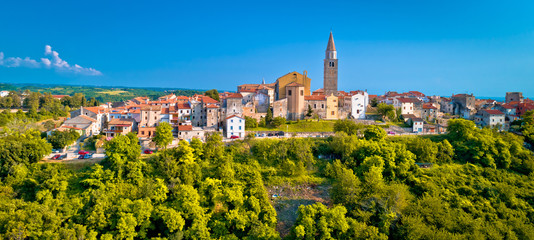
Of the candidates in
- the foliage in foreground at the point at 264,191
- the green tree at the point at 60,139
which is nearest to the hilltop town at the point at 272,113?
the green tree at the point at 60,139

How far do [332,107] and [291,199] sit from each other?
2509cm

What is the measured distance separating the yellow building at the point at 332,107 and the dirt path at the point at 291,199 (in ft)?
67.6

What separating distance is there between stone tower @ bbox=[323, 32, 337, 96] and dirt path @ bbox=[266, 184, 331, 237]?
2794cm

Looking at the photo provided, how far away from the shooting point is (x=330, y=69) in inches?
Answer: 2170

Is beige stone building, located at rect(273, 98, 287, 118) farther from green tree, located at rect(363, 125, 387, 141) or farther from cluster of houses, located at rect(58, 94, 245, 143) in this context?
green tree, located at rect(363, 125, 387, 141)

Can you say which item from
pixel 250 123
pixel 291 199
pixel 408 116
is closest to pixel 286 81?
pixel 250 123

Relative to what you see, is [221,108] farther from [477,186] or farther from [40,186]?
[477,186]

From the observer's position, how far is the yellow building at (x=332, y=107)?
49.9 metres

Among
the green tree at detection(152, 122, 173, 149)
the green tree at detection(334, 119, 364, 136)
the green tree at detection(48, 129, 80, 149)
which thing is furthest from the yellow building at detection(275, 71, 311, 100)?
the green tree at detection(48, 129, 80, 149)

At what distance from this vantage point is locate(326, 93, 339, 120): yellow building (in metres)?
49.9

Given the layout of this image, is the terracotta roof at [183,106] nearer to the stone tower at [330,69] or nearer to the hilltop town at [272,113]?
the hilltop town at [272,113]

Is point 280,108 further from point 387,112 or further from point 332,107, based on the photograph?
point 387,112

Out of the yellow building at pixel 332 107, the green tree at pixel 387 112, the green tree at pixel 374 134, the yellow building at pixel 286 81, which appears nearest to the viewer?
the green tree at pixel 374 134

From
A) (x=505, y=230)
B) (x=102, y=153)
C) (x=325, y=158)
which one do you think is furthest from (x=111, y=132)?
(x=505, y=230)
